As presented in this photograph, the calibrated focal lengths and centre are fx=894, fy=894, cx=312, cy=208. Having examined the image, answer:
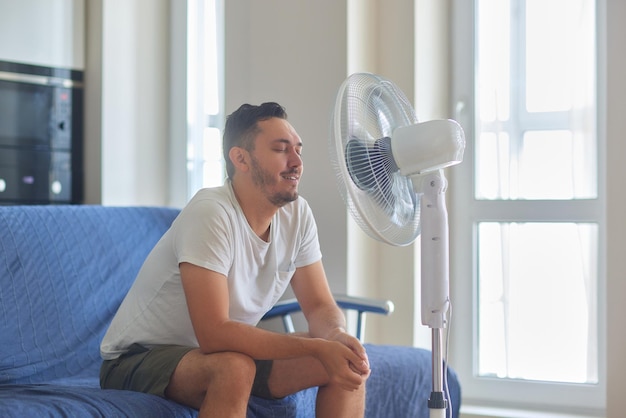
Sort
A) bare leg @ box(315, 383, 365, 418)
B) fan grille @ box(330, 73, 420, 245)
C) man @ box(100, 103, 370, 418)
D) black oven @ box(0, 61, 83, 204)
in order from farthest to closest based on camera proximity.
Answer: black oven @ box(0, 61, 83, 204) < bare leg @ box(315, 383, 365, 418) < man @ box(100, 103, 370, 418) < fan grille @ box(330, 73, 420, 245)

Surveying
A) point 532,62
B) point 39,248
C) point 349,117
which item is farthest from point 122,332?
point 532,62

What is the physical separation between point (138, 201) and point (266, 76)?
763 millimetres

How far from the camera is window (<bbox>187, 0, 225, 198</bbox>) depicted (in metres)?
3.56

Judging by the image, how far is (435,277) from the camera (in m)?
1.97

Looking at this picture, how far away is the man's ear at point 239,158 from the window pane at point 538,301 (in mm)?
1249

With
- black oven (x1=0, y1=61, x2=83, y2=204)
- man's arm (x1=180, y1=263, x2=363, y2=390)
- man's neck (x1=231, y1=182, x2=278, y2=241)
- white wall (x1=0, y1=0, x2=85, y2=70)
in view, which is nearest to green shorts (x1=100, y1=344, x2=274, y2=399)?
man's arm (x1=180, y1=263, x2=363, y2=390)

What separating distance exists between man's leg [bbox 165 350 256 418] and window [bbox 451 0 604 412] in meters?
1.46

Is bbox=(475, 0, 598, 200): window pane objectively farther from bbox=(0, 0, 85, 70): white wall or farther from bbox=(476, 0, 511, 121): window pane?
bbox=(0, 0, 85, 70): white wall

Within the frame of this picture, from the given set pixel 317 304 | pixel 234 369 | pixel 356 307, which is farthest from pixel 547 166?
pixel 234 369

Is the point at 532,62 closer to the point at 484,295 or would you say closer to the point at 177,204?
the point at 484,295

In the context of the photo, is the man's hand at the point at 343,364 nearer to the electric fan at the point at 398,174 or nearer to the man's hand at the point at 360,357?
the man's hand at the point at 360,357

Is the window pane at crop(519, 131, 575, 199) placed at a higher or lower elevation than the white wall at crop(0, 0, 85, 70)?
lower

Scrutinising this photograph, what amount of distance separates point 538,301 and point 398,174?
137 cm
